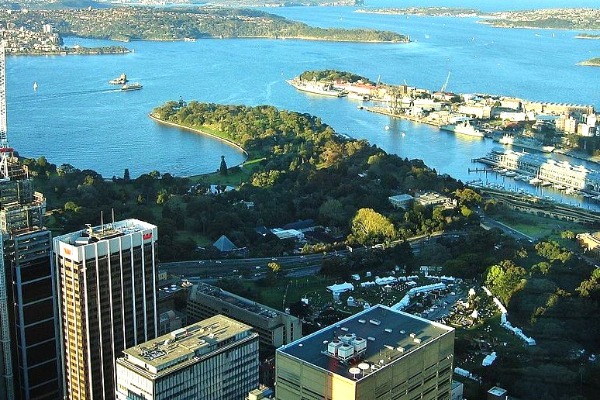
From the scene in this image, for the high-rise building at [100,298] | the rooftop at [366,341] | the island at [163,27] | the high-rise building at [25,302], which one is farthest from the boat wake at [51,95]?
the rooftop at [366,341]

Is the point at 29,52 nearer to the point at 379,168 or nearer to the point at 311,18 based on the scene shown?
the point at 379,168

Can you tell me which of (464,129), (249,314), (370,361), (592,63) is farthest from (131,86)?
(370,361)

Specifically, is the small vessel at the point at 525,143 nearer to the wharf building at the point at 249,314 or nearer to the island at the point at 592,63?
the wharf building at the point at 249,314

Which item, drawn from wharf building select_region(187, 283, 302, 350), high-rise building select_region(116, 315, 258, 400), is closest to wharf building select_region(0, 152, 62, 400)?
high-rise building select_region(116, 315, 258, 400)

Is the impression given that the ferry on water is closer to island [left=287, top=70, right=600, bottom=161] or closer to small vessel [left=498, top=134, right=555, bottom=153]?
island [left=287, top=70, right=600, bottom=161]

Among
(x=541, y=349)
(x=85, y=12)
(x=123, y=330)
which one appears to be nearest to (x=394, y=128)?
(x=541, y=349)

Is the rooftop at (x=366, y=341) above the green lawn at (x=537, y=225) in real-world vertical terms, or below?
above

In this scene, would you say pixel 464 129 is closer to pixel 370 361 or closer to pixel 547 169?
pixel 547 169
